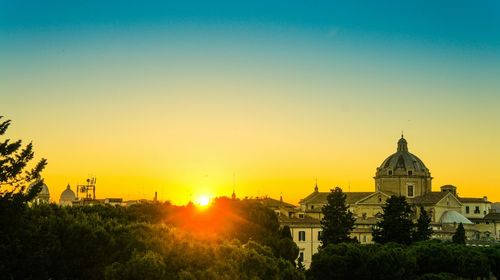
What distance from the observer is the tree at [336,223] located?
55750 mm

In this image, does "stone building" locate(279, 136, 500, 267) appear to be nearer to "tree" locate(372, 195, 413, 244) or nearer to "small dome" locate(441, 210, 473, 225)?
"small dome" locate(441, 210, 473, 225)

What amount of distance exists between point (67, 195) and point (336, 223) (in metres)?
68.7

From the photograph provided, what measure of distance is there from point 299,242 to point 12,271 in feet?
154

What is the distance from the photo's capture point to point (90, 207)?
127ft

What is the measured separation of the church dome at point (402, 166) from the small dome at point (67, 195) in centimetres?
4974

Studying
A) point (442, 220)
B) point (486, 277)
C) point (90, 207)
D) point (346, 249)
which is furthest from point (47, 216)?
A: point (442, 220)

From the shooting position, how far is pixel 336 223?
188 ft

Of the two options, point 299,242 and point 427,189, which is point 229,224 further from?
point 427,189

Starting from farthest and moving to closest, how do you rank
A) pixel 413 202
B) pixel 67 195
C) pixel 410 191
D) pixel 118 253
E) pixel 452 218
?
pixel 67 195, pixel 410 191, pixel 413 202, pixel 452 218, pixel 118 253

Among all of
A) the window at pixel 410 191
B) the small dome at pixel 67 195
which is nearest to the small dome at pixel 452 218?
the window at pixel 410 191

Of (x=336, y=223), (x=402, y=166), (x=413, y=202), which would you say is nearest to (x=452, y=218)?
(x=413, y=202)

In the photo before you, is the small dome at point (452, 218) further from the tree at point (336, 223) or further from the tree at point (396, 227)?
the tree at point (336, 223)

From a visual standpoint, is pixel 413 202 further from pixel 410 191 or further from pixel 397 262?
pixel 397 262

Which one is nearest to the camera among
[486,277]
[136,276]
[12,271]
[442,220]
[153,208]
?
[136,276]
